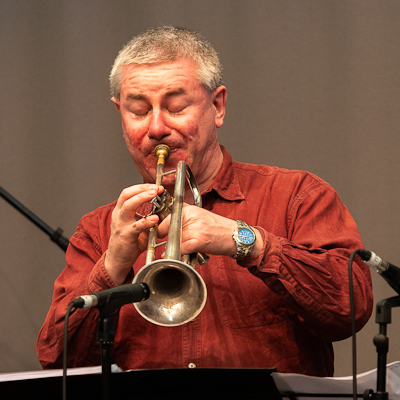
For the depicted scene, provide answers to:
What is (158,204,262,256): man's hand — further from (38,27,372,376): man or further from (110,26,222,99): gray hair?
(110,26,222,99): gray hair

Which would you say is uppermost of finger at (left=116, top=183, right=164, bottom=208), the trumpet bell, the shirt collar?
finger at (left=116, top=183, right=164, bottom=208)

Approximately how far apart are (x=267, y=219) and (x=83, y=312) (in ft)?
2.57

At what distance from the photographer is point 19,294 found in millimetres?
3604

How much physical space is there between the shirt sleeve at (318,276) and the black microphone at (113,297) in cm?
49

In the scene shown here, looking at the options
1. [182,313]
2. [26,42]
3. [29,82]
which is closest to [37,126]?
[29,82]

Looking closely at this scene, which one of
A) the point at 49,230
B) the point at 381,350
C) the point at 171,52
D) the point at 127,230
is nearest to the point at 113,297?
the point at 127,230

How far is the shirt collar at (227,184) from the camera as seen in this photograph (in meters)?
2.32

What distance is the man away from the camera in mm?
1846

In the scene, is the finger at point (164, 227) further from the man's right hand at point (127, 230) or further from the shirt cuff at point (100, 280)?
the shirt cuff at point (100, 280)

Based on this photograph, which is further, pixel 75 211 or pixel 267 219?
pixel 75 211

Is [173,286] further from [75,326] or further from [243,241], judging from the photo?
[75,326]

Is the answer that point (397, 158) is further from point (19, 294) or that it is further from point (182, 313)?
point (19, 294)

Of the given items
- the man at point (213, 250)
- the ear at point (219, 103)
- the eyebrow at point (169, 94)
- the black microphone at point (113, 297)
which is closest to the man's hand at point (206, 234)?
the man at point (213, 250)

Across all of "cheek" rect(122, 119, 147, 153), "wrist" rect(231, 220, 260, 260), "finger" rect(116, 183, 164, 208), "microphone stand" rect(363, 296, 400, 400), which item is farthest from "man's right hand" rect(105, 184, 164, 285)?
"microphone stand" rect(363, 296, 400, 400)
